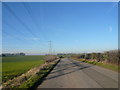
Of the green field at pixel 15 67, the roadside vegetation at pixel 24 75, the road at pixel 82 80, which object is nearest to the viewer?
the road at pixel 82 80

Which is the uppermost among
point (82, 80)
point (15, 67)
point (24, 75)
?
point (82, 80)

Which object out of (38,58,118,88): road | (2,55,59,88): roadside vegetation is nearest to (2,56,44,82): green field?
(2,55,59,88): roadside vegetation

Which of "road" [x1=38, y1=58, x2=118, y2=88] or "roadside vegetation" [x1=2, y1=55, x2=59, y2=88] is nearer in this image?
"road" [x1=38, y1=58, x2=118, y2=88]

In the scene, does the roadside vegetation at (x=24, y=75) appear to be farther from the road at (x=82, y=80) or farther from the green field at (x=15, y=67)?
the road at (x=82, y=80)

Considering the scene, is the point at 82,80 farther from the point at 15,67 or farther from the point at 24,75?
the point at 15,67

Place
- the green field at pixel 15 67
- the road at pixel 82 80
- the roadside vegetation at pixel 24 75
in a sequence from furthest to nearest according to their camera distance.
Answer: the green field at pixel 15 67
the roadside vegetation at pixel 24 75
the road at pixel 82 80

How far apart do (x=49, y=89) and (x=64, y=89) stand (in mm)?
754

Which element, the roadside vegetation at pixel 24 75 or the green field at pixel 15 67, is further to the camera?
the green field at pixel 15 67

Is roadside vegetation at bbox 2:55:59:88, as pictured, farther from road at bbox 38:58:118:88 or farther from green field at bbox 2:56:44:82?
road at bbox 38:58:118:88

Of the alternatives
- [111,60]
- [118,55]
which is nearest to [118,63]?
[118,55]

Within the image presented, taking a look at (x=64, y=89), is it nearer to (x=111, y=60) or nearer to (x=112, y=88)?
(x=112, y=88)

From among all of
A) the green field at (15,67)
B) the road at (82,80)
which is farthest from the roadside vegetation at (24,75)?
the road at (82,80)

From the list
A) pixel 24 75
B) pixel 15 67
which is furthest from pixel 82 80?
pixel 15 67

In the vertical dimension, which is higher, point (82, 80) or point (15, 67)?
point (82, 80)
